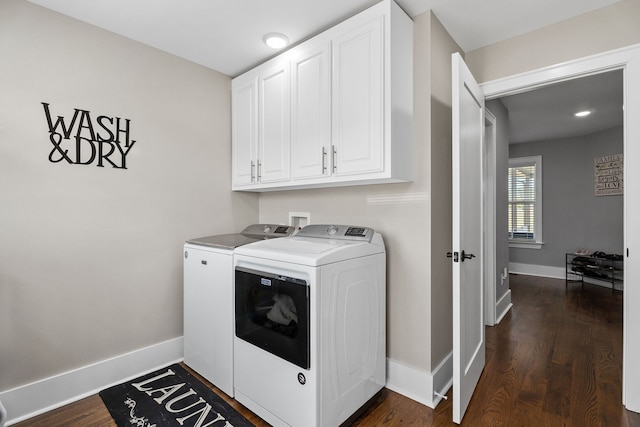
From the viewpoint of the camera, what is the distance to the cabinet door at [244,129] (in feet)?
8.37

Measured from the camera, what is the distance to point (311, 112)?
6.86ft

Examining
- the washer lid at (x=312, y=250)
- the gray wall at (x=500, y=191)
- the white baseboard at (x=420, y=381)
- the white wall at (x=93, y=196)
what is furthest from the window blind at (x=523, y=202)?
the white wall at (x=93, y=196)

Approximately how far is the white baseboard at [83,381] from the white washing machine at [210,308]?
182mm

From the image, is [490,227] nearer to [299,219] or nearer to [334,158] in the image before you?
[299,219]

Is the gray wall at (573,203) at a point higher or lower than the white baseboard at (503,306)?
higher

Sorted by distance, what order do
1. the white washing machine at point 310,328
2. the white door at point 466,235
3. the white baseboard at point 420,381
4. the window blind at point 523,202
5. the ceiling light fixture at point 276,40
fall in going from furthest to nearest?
the window blind at point 523,202 < the ceiling light fixture at point 276,40 < the white baseboard at point 420,381 < the white door at point 466,235 < the white washing machine at point 310,328

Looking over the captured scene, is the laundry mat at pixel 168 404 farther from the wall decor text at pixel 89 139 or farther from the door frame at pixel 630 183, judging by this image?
the door frame at pixel 630 183

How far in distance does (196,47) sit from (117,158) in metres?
1.00

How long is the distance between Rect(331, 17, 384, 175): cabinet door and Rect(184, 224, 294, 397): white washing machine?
0.93 m

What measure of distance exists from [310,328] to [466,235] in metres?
1.09

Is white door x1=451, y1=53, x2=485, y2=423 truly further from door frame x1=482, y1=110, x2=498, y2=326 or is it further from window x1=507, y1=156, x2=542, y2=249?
window x1=507, y1=156, x2=542, y2=249

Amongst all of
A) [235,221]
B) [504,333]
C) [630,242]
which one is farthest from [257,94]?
[504,333]

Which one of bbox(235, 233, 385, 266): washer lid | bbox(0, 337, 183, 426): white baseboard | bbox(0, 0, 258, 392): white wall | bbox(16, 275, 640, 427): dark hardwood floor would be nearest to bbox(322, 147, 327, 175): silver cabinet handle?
bbox(235, 233, 385, 266): washer lid

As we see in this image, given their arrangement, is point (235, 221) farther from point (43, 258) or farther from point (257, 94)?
point (43, 258)
